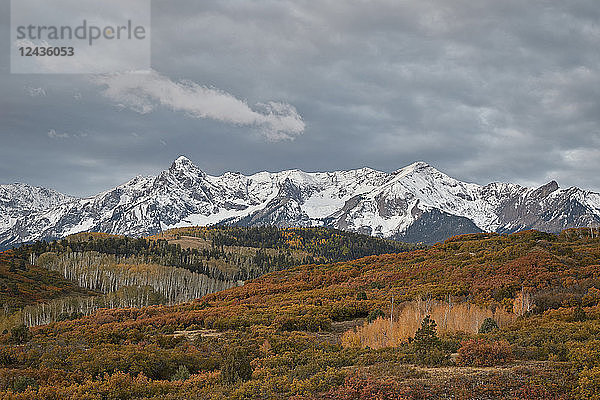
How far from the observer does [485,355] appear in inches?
578

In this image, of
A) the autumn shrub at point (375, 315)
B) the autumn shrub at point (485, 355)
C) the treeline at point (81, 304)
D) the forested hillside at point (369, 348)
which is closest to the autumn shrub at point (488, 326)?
the forested hillside at point (369, 348)

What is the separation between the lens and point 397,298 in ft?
109

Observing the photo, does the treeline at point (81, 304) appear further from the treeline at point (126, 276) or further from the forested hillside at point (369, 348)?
the forested hillside at point (369, 348)

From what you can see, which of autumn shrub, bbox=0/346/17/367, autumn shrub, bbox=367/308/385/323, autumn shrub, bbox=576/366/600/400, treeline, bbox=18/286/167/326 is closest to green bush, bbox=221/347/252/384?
autumn shrub, bbox=576/366/600/400

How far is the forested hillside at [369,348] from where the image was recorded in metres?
12.9

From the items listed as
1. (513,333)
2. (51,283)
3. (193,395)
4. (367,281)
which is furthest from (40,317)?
(513,333)

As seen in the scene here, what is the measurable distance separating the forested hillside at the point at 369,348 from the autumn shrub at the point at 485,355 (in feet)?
0.15

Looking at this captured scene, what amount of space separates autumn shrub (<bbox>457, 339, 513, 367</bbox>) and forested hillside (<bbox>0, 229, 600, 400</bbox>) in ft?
0.15

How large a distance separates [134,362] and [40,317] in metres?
80.8

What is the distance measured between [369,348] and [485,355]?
5815mm

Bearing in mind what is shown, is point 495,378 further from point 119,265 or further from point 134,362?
point 119,265

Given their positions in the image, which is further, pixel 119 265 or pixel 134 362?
pixel 119 265

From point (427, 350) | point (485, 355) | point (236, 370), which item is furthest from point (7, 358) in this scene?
point (485, 355)

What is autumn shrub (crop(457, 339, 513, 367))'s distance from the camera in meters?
14.4
